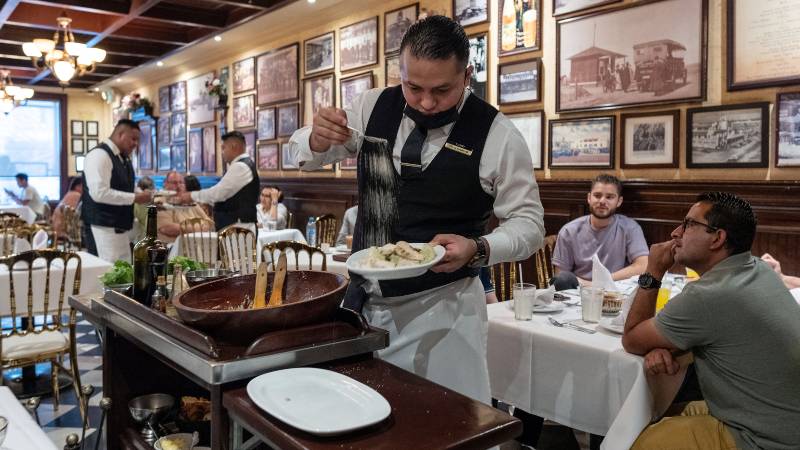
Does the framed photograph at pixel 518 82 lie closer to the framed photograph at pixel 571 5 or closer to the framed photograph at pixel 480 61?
the framed photograph at pixel 480 61

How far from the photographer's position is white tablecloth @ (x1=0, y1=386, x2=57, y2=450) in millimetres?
1295

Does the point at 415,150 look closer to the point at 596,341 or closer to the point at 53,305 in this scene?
the point at 596,341

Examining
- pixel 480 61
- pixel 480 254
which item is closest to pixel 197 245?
pixel 480 61

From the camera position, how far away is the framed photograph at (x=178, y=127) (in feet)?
35.4

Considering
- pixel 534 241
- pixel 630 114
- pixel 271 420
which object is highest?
pixel 630 114

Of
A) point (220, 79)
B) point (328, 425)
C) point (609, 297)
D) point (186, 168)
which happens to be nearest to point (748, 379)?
point (609, 297)

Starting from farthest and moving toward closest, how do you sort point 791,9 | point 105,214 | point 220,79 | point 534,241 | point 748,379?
point 220,79 → point 105,214 → point 791,9 → point 748,379 → point 534,241

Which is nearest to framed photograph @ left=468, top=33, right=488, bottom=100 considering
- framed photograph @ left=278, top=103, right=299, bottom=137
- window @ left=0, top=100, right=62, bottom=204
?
framed photograph @ left=278, top=103, right=299, bottom=137

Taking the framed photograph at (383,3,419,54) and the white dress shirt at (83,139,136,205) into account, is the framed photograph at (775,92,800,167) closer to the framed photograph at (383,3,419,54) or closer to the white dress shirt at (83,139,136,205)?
the framed photograph at (383,3,419,54)

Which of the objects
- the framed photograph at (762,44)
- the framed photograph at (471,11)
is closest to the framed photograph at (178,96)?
the framed photograph at (471,11)

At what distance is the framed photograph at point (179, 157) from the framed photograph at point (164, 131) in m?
0.32

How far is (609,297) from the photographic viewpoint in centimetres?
264

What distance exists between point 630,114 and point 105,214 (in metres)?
4.36

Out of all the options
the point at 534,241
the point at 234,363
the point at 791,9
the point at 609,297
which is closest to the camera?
the point at 234,363
